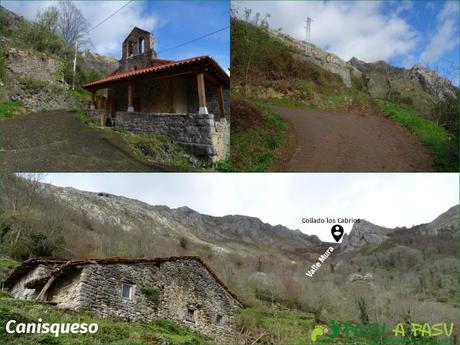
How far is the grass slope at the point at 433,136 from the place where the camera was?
11594 millimetres

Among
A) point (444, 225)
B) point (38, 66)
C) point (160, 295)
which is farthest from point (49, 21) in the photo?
point (444, 225)

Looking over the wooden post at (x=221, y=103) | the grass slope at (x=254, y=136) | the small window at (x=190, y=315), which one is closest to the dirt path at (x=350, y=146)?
the grass slope at (x=254, y=136)

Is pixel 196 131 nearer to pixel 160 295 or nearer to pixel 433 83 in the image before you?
pixel 160 295

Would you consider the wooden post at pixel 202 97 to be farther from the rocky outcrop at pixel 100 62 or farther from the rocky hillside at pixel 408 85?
the rocky hillside at pixel 408 85

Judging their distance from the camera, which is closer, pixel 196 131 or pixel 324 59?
pixel 196 131

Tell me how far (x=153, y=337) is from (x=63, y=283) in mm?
2594

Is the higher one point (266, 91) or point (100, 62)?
point (100, 62)

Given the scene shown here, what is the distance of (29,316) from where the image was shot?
314 inches

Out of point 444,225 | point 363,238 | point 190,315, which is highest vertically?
point 444,225

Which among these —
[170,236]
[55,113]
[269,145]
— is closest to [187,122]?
[269,145]

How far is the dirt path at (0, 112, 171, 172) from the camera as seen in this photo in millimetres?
9633

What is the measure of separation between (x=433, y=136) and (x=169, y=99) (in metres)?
8.08

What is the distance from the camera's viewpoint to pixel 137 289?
1090 centimetres

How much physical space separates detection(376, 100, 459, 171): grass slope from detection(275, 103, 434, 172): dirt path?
26cm
